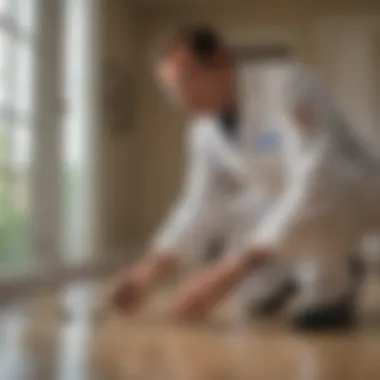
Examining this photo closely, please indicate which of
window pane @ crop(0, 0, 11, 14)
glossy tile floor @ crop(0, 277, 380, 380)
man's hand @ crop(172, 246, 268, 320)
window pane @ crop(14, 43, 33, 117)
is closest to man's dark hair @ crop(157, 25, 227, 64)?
man's hand @ crop(172, 246, 268, 320)

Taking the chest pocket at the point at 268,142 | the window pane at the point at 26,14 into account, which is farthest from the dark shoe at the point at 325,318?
the window pane at the point at 26,14

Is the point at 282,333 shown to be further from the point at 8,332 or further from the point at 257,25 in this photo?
the point at 257,25

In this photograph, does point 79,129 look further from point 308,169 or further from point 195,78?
point 308,169

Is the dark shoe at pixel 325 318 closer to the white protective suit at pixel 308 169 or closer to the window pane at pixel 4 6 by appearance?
the white protective suit at pixel 308 169

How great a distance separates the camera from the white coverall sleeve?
2.16 m

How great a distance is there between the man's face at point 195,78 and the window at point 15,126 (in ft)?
3.52

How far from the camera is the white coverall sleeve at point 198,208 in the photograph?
2155 mm

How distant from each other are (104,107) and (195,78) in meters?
1.87

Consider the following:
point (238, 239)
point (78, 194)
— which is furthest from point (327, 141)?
point (78, 194)

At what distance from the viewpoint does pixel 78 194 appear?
356cm

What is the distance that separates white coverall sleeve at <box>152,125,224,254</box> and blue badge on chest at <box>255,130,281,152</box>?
0.62 feet

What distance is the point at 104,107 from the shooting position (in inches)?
147

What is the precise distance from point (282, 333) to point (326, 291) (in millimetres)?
154

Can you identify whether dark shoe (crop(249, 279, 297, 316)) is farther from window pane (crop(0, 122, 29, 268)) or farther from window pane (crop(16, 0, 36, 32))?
window pane (crop(16, 0, 36, 32))
